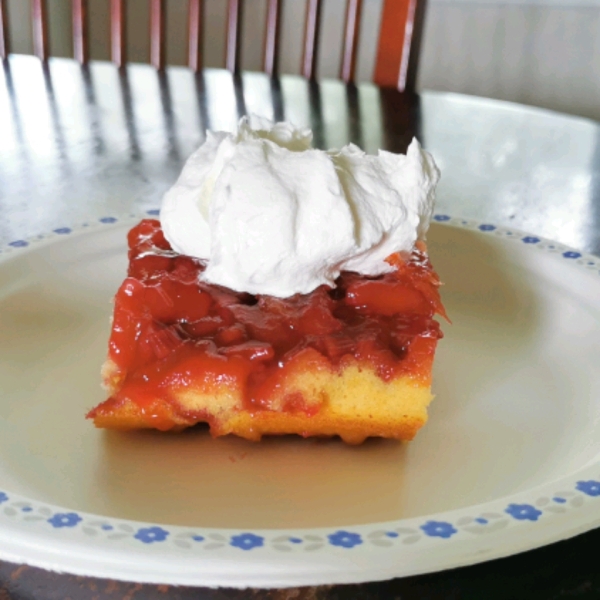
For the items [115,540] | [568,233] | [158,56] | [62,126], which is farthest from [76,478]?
[158,56]

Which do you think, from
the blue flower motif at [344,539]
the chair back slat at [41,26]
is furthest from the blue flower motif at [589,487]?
the chair back slat at [41,26]

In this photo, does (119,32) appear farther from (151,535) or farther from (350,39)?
(151,535)

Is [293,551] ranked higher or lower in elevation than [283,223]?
lower

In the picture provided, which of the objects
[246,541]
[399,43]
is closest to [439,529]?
[246,541]

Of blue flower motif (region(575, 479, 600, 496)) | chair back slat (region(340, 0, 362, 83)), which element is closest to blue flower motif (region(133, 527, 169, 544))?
blue flower motif (region(575, 479, 600, 496))

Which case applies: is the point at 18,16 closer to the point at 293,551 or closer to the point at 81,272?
the point at 81,272

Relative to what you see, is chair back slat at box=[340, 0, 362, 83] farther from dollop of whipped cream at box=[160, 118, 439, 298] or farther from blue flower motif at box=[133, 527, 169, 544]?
blue flower motif at box=[133, 527, 169, 544]

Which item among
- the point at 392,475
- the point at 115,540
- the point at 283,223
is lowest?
the point at 392,475
